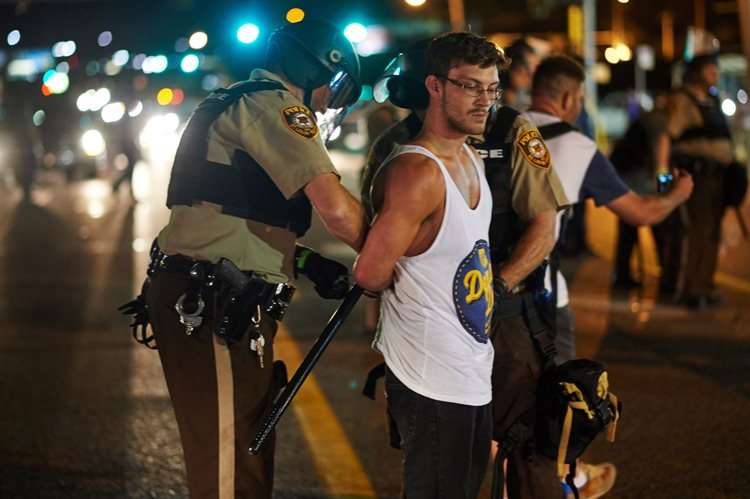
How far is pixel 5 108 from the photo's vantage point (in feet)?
66.4

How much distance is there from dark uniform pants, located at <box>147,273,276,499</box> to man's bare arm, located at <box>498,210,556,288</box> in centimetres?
84

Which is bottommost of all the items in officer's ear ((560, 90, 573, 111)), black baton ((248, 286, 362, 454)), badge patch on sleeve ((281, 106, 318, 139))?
black baton ((248, 286, 362, 454))

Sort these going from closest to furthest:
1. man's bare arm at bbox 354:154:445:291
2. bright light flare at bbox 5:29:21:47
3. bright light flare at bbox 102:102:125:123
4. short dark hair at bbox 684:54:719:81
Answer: man's bare arm at bbox 354:154:445:291, short dark hair at bbox 684:54:719:81, bright light flare at bbox 102:102:125:123, bright light flare at bbox 5:29:21:47

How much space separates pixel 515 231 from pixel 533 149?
0.29m

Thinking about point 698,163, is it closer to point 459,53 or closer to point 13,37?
point 459,53

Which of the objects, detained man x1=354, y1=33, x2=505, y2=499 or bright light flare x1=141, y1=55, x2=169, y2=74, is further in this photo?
bright light flare x1=141, y1=55, x2=169, y2=74

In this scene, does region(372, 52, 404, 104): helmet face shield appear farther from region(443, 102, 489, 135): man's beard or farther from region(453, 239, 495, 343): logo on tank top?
region(453, 239, 495, 343): logo on tank top

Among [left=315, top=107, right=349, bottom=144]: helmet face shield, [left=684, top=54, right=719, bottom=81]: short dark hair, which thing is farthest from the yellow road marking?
[left=684, top=54, right=719, bottom=81]: short dark hair

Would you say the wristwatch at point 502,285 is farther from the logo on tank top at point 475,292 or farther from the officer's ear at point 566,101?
the officer's ear at point 566,101

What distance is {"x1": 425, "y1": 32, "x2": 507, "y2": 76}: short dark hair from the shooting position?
10.8ft

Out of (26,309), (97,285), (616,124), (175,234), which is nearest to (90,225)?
(97,285)

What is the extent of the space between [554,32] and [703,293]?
1475 inches

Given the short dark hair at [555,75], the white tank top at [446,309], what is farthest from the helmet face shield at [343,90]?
the short dark hair at [555,75]

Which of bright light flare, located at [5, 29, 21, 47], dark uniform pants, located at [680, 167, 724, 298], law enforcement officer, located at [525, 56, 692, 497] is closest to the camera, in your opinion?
law enforcement officer, located at [525, 56, 692, 497]
